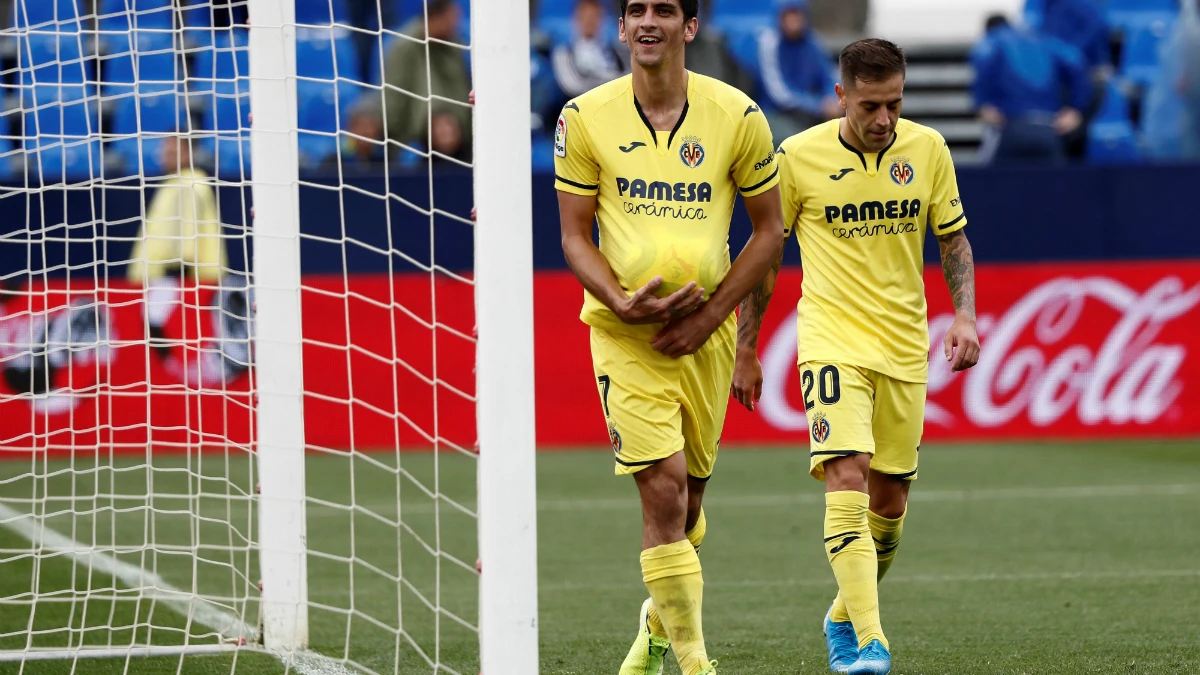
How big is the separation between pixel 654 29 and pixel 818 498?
5894 millimetres

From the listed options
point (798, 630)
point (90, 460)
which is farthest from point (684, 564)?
point (90, 460)

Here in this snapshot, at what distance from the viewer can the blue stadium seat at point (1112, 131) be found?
15.6 m

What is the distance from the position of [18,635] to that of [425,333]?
646 cm

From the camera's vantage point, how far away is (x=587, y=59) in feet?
46.2

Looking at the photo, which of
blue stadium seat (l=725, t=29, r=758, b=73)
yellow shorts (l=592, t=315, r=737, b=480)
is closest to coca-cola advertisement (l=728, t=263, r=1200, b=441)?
blue stadium seat (l=725, t=29, r=758, b=73)

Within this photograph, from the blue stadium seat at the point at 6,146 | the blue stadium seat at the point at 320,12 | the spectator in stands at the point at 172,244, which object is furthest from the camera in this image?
the blue stadium seat at the point at 320,12

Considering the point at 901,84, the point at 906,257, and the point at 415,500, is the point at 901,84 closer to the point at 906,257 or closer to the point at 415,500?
the point at 906,257

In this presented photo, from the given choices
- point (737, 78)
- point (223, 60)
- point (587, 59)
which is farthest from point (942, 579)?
point (737, 78)

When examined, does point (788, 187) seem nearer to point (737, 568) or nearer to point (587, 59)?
point (737, 568)

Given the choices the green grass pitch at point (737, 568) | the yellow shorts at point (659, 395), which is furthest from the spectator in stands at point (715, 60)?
the yellow shorts at point (659, 395)

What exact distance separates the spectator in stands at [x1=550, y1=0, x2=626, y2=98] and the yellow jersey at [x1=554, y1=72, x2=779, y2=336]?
9519 millimetres

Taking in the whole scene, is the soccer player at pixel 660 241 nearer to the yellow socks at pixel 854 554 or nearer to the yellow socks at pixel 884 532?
the yellow socks at pixel 854 554

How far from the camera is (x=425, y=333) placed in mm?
12172

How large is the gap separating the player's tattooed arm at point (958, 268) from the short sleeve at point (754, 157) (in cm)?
99
